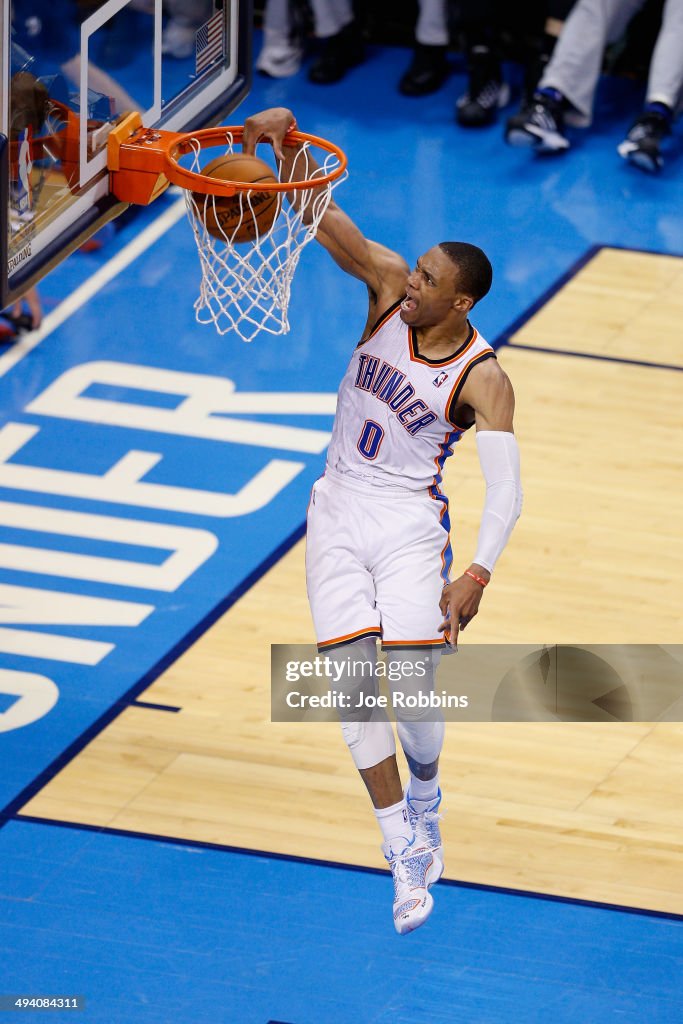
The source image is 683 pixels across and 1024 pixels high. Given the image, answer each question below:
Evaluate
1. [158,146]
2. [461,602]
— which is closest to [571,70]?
[158,146]

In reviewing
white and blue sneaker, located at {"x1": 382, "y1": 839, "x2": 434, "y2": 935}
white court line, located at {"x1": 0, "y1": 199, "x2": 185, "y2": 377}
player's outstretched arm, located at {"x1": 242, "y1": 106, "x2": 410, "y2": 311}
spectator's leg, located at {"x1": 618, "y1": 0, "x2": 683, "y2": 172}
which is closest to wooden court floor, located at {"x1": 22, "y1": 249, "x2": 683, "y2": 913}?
white and blue sneaker, located at {"x1": 382, "y1": 839, "x2": 434, "y2": 935}

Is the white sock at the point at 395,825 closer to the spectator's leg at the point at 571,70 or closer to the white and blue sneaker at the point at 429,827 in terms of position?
the white and blue sneaker at the point at 429,827

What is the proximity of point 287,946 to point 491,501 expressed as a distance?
1.87 metres

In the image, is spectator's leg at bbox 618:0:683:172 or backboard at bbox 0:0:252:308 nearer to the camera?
backboard at bbox 0:0:252:308

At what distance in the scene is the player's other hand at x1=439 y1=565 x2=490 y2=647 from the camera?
664cm

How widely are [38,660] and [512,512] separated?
3019 mm

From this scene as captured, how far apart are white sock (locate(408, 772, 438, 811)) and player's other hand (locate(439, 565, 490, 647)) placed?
0.77 meters

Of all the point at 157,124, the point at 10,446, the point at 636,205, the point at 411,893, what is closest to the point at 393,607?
the point at 411,893

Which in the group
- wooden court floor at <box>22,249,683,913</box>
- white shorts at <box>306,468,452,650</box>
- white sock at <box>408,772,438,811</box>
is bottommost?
wooden court floor at <box>22,249,683,913</box>

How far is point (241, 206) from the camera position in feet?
22.6

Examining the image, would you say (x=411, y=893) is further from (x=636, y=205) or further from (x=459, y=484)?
(x=636, y=205)

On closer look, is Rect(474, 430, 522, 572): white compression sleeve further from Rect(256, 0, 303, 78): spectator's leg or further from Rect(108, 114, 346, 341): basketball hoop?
Rect(256, 0, 303, 78): spectator's leg

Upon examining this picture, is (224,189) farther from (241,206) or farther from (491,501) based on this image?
(491,501)

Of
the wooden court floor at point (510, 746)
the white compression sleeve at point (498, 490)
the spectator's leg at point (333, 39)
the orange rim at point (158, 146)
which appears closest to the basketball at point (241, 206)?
the orange rim at point (158, 146)
